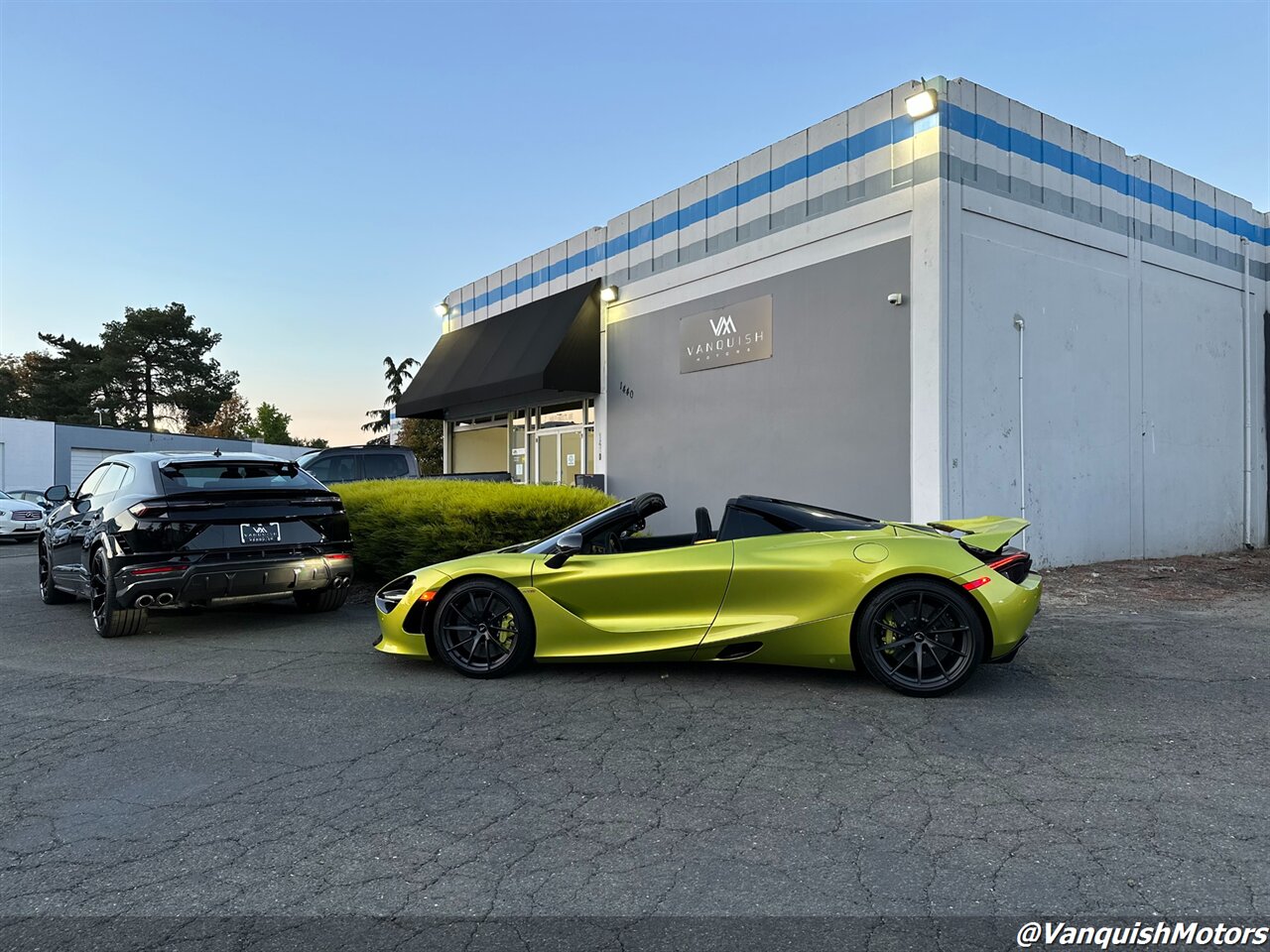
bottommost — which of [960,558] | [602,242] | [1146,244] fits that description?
[960,558]

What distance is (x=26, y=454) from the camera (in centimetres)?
3681

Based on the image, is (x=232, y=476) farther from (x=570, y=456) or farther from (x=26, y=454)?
(x=26, y=454)

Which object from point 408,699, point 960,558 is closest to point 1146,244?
point 960,558

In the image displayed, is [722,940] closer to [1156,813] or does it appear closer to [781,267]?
[1156,813]

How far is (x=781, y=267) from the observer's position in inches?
A: 492

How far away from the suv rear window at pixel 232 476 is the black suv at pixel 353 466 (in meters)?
5.55

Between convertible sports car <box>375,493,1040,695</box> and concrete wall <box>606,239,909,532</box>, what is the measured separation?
5.85m

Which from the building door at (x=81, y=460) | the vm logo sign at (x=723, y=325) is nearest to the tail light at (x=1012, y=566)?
the vm logo sign at (x=723, y=325)

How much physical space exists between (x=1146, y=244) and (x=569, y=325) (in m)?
10.3

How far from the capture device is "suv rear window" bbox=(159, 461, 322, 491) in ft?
21.5

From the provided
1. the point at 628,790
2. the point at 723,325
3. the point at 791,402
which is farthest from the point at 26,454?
the point at 628,790

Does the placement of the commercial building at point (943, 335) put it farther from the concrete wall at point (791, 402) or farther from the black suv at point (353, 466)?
the black suv at point (353, 466)

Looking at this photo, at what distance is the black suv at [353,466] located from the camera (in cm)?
1289

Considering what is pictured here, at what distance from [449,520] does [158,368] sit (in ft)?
196
